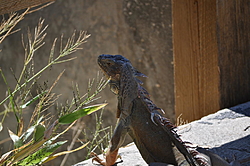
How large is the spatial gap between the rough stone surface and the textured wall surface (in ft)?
7.91

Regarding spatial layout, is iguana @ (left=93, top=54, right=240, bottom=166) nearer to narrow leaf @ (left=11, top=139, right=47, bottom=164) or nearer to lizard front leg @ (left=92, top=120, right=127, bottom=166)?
lizard front leg @ (left=92, top=120, right=127, bottom=166)

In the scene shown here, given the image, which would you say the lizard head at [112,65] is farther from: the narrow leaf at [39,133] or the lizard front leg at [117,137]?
the narrow leaf at [39,133]

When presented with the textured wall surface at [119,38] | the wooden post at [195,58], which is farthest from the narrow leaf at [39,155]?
the textured wall surface at [119,38]

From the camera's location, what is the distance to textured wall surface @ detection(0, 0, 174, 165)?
5.39m

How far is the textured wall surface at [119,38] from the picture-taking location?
5387mm

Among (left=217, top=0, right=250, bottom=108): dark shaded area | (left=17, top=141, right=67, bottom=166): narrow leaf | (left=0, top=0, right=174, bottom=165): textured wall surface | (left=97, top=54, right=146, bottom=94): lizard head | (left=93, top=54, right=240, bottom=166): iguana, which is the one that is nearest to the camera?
(left=17, top=141, right=67, bottom=166): narrow leaf

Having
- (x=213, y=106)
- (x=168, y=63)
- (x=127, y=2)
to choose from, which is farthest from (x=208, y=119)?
(x=127, y=2)

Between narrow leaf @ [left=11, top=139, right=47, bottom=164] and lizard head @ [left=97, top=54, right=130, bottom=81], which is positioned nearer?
narrow leaf @ [left=11, top=139, right=47, bottom=164]

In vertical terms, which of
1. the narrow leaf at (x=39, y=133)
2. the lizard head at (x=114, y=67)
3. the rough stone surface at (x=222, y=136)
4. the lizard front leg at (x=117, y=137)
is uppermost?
the lizard head at (x=114, y=67)

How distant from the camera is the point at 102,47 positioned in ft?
18.5

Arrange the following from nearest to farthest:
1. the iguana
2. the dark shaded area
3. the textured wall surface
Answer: the iguana < the dark shaded area < the textured wall surface

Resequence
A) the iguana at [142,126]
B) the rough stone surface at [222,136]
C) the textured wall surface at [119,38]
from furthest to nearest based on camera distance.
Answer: the textured wall surface at [119,38], the rough stone surface at [222,136], the iguana at [142,126]

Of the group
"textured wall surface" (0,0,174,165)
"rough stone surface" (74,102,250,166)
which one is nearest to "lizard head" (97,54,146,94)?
"rough stone surface" (74,102,250,166)

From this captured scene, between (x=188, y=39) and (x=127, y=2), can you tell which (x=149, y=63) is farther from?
(x=188, y=39)
